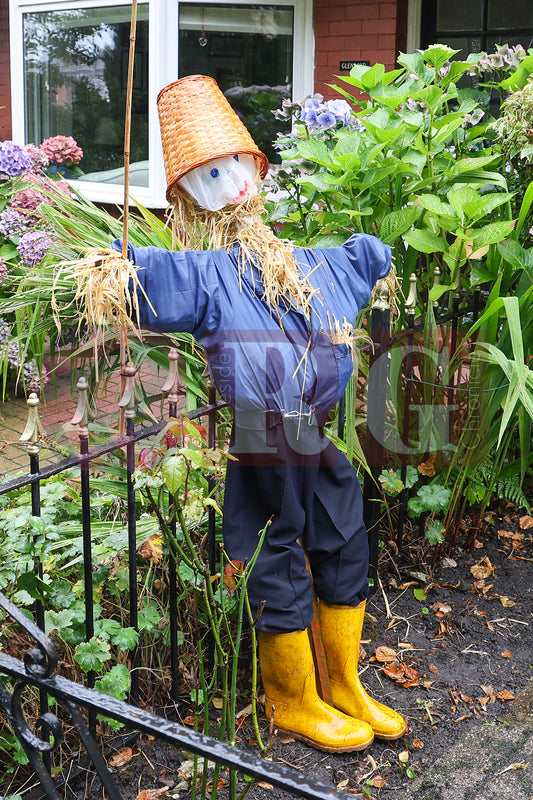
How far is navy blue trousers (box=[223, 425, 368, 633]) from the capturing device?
6.43ft

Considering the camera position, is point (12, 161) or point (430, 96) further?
point (12, 161)

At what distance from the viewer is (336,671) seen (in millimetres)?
2133

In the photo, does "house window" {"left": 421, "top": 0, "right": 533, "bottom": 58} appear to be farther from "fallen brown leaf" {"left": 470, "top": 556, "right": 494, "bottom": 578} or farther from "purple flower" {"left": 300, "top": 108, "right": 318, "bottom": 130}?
"fallen brown leaf" {"left": 470, "top": 556, "right": 494, "bottom": 578}

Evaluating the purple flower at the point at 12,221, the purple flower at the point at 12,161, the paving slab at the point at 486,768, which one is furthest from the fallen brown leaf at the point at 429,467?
the purple flower at the point at 12,161

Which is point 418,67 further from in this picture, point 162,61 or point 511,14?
point 162,61

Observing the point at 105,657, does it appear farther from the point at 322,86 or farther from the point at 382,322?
the point at 322,86

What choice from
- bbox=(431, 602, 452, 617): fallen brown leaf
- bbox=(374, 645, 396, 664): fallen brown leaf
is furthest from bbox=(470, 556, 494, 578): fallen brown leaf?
bbox=(374, 645, 396, 664): fallen brown leaf

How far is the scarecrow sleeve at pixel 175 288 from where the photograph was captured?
183 centimetres

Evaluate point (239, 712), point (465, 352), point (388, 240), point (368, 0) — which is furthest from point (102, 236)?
point (368, 0)

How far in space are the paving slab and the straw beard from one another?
45.2 inches

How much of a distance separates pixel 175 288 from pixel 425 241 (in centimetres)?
105

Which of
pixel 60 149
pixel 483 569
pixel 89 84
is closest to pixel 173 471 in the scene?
pixel 483 569

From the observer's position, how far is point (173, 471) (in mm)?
1630

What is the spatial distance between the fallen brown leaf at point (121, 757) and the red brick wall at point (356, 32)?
4.56 meters
